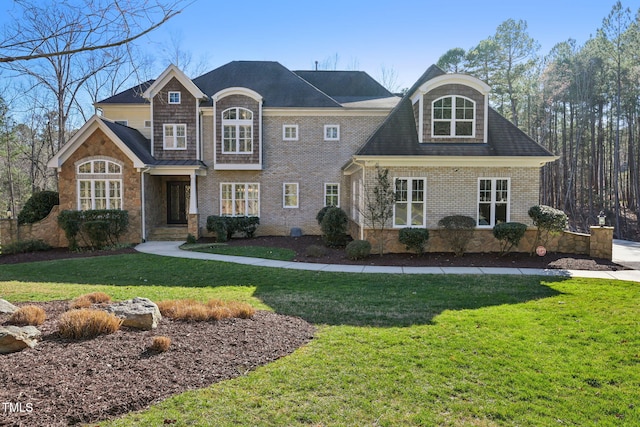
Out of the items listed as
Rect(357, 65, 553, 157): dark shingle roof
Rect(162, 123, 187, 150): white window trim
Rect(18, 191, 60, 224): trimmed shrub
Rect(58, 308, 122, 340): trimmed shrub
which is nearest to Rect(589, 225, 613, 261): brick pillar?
Rect(357, 65, 553, 157): dark shingle roof

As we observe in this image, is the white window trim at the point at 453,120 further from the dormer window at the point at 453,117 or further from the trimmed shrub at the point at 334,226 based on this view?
the trimmed shrub at the point at 334,226

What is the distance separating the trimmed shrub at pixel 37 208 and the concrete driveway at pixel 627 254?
22.3 metres

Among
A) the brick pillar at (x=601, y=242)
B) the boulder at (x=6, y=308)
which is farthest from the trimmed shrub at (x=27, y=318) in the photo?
the brick pillar at (x=601, y=242)

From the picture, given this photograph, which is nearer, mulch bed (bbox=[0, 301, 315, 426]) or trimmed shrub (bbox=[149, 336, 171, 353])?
mulch bed (bbox=[0, 301, 315, 426])

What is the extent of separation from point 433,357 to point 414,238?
830 centimetres

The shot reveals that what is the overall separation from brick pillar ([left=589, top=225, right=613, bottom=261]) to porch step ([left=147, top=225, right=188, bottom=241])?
642 inches

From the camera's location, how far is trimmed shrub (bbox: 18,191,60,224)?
1727 centimetres

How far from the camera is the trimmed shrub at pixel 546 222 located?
42.2 ft

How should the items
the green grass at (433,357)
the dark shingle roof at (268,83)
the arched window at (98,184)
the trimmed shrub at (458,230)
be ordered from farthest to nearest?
the dark shingle roof at (268,83) < the arched window at (98,184) < the trimmed shrub at (458,230) < the green grass at (433,357)

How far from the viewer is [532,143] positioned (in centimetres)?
A: 1409

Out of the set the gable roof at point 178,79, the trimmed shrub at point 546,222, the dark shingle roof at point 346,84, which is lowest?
the trimmed shrub at point 546,222

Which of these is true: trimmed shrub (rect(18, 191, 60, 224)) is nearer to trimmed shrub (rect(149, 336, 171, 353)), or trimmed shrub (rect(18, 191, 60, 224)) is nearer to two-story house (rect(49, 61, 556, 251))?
two-story house (rect(49, 61, 556, 251))

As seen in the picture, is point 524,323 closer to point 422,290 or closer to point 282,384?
point 422,290

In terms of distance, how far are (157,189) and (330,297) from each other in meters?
14.2
